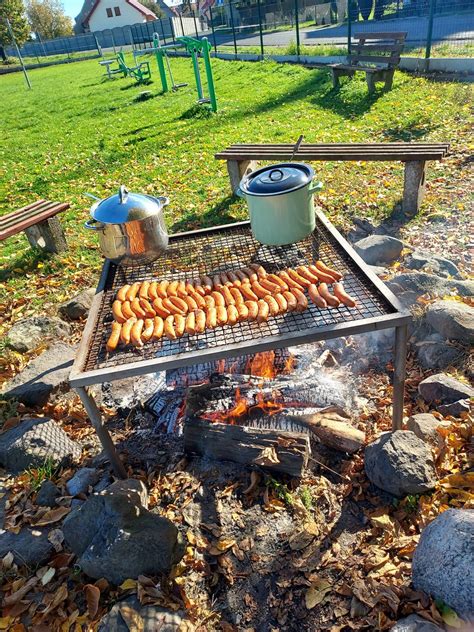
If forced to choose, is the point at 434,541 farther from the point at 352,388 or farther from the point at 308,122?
the point at 308,122

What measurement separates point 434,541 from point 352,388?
5.00 feet

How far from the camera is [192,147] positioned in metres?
10.1

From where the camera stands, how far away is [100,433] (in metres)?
3.01

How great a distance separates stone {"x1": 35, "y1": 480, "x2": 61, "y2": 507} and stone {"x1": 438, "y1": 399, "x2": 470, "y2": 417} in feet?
9.23

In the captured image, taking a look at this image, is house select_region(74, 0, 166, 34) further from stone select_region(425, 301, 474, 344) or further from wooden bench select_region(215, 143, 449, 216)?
stone select_region(425, 301, 474, 344)

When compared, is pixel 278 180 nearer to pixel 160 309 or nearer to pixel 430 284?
pixel 160 309

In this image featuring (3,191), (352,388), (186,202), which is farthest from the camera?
(3,191)

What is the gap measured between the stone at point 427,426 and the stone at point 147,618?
1882 millimetres

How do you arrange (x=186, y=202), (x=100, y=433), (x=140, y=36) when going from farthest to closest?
1. (x=140, y=36)
2. (x=186, y=202)
3. (x=100, y=433)

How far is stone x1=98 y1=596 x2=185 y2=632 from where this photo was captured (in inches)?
89.1

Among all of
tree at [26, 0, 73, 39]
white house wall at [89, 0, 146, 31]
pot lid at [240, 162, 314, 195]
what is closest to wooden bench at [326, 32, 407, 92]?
pot lid at [240, 162, 314, 195]

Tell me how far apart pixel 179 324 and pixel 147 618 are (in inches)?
65.0

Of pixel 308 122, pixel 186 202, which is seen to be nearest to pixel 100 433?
pixel 186 202

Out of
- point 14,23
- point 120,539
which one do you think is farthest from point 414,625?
point 14,23
